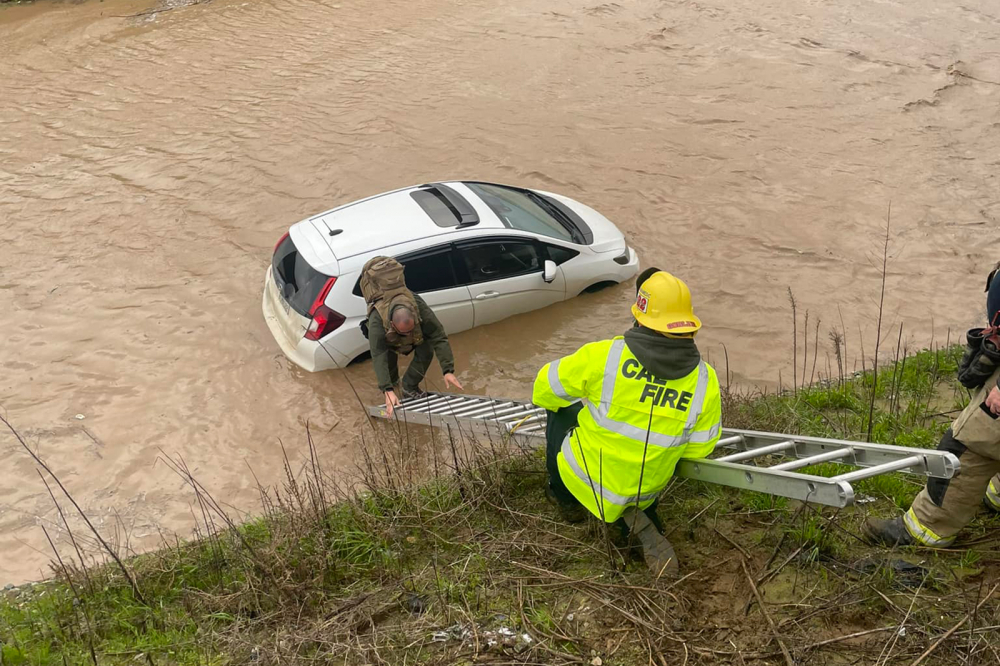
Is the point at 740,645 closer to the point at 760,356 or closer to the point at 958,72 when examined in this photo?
the point at 760,356

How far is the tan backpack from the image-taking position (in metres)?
6.82

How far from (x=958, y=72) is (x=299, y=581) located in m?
16.8

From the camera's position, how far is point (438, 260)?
782 cm

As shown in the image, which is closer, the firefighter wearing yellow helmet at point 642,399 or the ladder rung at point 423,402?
the firefighter wearing yellow helmet at point 642,399

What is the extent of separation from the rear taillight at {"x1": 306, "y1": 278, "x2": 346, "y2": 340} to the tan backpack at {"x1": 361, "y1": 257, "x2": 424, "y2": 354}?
0.50 metres

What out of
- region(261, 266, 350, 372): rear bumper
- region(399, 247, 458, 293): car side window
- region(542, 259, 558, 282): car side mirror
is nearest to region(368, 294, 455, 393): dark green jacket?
region(399, 247, 458, 293): car side window

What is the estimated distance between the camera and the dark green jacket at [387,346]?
273 inches

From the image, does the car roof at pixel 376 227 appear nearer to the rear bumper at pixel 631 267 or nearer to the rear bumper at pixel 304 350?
the rear bumper at pixel 304 350

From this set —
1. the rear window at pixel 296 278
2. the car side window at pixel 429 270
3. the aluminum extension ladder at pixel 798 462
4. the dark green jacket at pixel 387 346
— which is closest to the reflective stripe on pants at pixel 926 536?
the aluminum extension ladder at pixel 798 462

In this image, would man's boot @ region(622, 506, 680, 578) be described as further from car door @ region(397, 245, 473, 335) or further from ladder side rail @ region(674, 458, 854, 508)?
car door @ region(397, 245, 473, 335)

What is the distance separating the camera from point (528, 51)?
53.1 ft

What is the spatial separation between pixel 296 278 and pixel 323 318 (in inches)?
19.1

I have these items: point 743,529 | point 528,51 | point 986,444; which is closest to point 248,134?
point 528,51

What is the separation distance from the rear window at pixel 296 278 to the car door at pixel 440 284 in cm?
80
